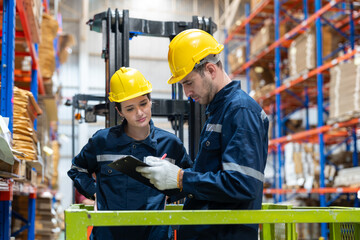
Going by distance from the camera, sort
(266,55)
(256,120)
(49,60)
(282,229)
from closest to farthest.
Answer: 1. (256,120)
2. (282,229)
3. (49,60)
4. (266,55)

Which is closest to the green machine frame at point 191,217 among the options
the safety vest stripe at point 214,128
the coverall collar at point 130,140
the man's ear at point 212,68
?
A: the safety vest stripe at point 214,128

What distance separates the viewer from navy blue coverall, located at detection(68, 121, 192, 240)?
9.72 ft

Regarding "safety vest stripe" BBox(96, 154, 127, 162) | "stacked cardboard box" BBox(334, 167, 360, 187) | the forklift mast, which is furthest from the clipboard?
"stacked cardboard box" BBox(334, 167, 360, 187)

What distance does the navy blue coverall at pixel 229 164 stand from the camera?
1988 millimetres

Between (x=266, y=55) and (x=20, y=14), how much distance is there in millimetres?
9266

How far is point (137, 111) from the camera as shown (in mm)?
3111

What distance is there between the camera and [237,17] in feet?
72.0

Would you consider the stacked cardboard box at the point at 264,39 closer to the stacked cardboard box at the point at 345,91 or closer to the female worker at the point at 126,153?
the stacked cardboard box at the point at 345,91

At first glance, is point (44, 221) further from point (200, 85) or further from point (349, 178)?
point (200, 85)

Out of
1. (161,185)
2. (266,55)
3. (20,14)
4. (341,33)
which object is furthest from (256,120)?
(266,55)

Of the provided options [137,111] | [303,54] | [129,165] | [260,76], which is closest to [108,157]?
[137,111]

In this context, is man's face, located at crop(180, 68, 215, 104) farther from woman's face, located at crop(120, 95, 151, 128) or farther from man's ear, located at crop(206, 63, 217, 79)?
woman's face, located at crop(120, 95, 151, 128)

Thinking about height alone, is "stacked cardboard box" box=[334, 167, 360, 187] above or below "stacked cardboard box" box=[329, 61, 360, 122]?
below

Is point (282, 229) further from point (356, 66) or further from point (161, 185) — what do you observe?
point (356, 66)
